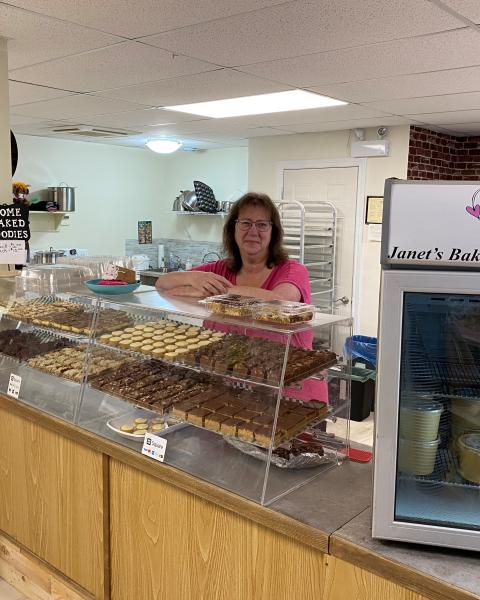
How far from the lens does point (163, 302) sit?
223 cm

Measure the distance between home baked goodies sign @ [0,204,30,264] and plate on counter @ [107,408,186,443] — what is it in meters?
1.14

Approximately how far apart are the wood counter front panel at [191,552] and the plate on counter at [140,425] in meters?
0.11

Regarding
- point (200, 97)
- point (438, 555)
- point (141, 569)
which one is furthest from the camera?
point (200, 97)

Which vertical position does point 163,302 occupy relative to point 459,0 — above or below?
below

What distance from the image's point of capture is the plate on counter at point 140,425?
2018mm

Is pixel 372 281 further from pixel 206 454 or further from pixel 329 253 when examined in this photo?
pixel 206 454

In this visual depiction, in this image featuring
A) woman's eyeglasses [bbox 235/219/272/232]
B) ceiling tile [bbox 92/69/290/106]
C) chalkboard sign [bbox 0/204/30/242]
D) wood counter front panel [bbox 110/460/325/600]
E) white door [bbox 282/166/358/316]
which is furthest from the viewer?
white door [bbox 282/166/358/316]

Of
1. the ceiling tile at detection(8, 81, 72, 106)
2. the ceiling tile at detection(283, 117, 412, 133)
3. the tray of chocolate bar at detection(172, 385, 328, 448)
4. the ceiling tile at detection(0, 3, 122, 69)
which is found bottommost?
the tray of chocolate bar at detection(172, 385, 328, 448)

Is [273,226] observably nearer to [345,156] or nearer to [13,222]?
[13,222]

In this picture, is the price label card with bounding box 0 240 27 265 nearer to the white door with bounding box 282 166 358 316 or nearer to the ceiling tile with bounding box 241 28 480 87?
the ceiling tile with bounding box 241 28 480 87

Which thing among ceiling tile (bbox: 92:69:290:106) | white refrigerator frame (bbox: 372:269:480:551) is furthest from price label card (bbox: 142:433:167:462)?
ceiling tile (bbox: 92:69:290:106)

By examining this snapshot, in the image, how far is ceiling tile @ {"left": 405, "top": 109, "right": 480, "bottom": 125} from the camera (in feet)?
14.5

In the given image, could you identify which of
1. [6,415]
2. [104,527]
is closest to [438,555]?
[104,527]

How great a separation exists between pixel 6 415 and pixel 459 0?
243cm
